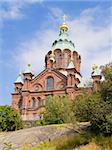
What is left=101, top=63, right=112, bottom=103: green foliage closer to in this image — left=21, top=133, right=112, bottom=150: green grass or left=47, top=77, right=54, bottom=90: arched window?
left=21, top=133, right=112, bottom=150: green grass

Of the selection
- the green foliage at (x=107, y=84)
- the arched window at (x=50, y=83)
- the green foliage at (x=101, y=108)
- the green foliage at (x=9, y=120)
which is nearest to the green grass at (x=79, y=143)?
the green foliage at (x=101, y=108)

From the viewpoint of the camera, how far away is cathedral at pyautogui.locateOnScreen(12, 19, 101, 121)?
70250 mm

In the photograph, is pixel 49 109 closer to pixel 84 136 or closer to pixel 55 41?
pixel 84 136

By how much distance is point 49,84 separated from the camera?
73625mm

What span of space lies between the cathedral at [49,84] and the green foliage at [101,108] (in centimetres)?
3955

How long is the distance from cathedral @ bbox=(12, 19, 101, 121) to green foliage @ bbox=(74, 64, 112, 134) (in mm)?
39555

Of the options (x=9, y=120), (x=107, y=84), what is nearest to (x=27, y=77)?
(x=9, y=120)

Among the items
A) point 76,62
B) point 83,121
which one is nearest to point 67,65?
point 76,62

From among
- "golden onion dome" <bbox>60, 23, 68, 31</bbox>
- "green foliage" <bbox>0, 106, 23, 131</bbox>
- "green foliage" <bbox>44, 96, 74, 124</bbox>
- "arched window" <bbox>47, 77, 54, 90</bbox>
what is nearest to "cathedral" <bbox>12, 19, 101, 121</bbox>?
"arched window" <bbox>47, 77, 54, 90</bbox>

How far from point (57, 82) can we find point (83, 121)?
144 ft

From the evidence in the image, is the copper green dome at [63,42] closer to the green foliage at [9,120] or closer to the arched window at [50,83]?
the arched window at [50,83]

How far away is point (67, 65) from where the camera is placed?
257 feet

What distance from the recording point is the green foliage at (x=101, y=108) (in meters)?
24.2

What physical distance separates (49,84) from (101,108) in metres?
49.1
